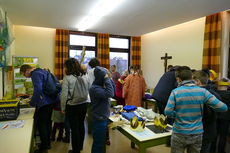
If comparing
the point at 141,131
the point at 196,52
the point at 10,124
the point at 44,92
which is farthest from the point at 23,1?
the point at 196,52

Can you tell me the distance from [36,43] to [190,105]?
16.3 feet

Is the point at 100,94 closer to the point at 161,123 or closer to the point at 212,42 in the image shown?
the point at 161,123

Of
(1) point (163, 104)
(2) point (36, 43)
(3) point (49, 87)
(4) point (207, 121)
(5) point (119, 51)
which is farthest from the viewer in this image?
(5) point (119, 51)

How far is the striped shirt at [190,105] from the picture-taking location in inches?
54.9

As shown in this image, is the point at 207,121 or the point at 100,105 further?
the point at 100,105

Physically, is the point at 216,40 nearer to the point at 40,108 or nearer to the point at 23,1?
the point at 40,108

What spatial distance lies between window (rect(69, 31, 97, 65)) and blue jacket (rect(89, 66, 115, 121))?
12.4ft

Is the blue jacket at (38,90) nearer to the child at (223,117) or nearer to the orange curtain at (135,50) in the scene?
the child at (223,117)

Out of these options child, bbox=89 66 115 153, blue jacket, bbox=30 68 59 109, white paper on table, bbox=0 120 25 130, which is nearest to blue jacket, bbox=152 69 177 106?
child, bbox=89 66 115 153

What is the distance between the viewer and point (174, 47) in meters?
4.76

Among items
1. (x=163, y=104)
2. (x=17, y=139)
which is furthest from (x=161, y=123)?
(x=17, y=139)

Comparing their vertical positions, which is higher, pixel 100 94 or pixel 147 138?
pixel 100 94

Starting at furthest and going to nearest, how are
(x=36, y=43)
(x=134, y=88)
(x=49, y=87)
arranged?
(x=36, y=43), (x=134, y=88), (x=49, y=87)

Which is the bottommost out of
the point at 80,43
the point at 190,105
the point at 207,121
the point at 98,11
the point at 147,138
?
the point at 147,138
